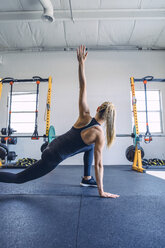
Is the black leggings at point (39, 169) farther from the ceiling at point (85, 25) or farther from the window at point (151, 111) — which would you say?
the window at point (151, 111)

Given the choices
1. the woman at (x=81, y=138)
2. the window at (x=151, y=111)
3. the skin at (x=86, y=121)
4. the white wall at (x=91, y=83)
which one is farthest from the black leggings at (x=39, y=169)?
the window at (x=151, y=111)

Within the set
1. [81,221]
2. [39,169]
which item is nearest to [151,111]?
[39,169]

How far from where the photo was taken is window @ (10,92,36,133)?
4.92 metres

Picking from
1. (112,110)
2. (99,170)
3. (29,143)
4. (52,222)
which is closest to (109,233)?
(52,222)

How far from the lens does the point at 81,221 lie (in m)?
1.01

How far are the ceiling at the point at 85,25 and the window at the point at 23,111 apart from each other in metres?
1.57

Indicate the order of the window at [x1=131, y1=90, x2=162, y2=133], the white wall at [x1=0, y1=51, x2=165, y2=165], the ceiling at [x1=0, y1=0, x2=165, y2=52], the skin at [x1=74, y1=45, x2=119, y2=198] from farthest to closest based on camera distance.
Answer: the window at [x1=131, y1=90, x2=162, y2=133], the white wall at [x1=0, y1=51, x2=165, y2=165], the ceiling at [x1=0, y1=0, x2=165, y2=52], the skin at [x1=74, y1=45, x2=119, y2=198]

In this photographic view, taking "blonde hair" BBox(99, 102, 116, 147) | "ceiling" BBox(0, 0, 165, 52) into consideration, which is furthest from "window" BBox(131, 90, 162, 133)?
"blonde hair" BBox(99, 102, 116, 147)

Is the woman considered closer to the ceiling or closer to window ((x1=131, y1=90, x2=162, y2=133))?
the ceiling

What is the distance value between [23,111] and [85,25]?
3.09m

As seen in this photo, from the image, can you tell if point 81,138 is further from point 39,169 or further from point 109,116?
point 39,169

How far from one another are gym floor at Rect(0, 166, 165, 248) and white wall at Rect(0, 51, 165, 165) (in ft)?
10.4

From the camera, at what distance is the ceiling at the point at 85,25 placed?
367cm

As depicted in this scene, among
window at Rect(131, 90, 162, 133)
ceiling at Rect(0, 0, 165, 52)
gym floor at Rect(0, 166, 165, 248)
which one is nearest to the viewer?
gym floor at Rect(0, 166, 165, 248)
